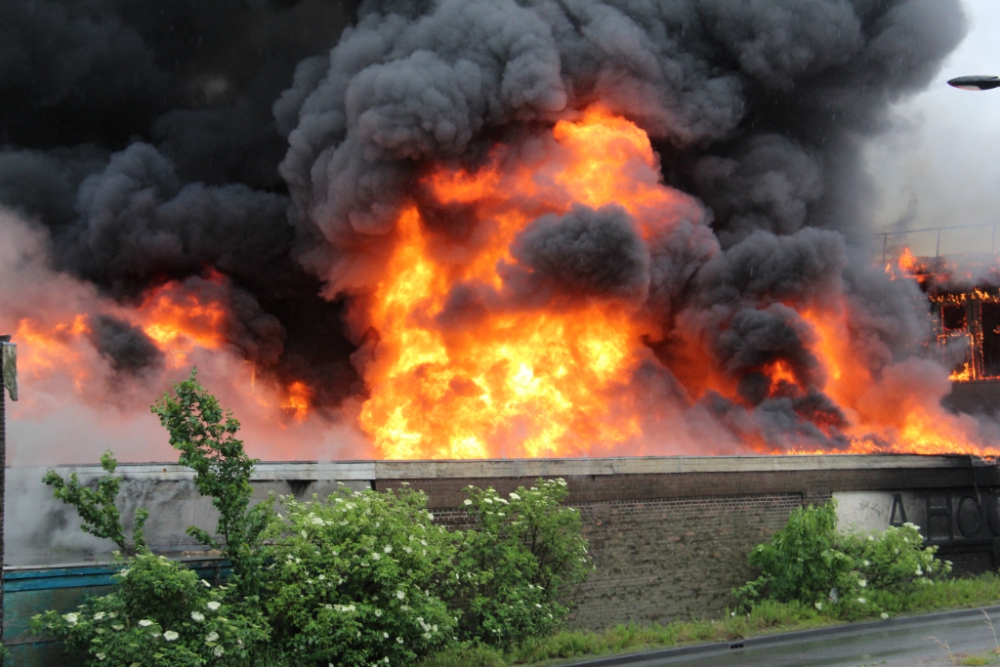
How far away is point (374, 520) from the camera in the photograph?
10664mm

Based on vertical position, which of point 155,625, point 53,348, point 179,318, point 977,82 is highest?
point 179,318

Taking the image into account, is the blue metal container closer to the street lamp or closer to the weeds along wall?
the weeds along wall

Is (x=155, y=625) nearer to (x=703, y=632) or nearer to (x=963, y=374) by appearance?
(x=703, y=632)

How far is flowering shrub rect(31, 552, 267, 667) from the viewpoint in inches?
347

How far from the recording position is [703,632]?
13.5 meters

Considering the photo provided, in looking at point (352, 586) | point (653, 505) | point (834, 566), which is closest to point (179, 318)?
point (653, 505)

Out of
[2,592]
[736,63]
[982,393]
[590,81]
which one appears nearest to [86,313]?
[590,81]

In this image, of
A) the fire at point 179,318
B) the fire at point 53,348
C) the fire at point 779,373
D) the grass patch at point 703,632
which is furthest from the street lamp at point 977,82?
the fire at point 179,318

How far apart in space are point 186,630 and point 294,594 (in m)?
1.13

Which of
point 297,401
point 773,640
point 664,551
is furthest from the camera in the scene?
point 297,401

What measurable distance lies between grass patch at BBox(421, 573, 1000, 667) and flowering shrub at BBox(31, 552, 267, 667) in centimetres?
289

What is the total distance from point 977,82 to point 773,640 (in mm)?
7957

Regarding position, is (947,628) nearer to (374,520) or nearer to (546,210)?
(374,520)

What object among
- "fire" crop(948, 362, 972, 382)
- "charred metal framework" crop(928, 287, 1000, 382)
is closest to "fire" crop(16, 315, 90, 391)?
"charred metal framework" crop(928, 287, 1000, 382)
